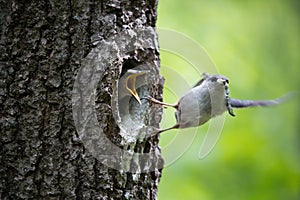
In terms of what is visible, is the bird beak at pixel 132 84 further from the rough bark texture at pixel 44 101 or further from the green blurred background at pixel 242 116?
the green blurred background at pixel 242 116

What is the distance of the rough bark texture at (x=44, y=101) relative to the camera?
1.72 metres

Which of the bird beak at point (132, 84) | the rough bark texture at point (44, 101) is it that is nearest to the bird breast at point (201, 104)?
the bird beak at point (132, 84)

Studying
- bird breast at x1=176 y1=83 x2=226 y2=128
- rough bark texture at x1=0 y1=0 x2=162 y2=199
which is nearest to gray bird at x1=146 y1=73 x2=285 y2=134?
bird breast at x1=176 y1=83 x2=226 y2=128

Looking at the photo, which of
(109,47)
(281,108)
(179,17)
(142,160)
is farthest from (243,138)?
(109,47)

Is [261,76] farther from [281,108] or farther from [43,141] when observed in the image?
[43,141]

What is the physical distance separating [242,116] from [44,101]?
249 cm

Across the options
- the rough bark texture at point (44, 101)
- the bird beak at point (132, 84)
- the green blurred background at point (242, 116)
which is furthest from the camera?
the green blurred background at point (242, 116)

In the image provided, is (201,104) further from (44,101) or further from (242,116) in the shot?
(242,116)

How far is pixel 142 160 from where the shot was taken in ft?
6.47

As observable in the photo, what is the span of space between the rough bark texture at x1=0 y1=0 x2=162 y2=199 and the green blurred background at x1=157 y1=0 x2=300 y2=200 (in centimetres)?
164

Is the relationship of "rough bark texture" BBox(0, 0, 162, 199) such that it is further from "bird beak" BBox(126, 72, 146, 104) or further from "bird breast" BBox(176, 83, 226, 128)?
"bird breast" BBox(176, 83, 226, 128)

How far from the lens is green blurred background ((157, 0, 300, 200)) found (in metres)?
3.75

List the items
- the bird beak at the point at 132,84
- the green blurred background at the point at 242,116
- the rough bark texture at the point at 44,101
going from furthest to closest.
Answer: the green blurred background at the point at 242,116, the bird beak at the point at 132,84, the rough bark texture at the point at 44,101

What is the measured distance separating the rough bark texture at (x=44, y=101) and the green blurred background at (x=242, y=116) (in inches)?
64.5
